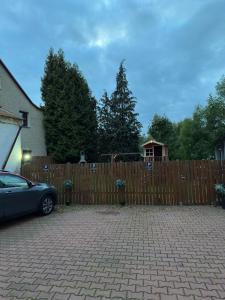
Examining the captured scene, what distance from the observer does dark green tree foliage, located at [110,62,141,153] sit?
25.6 meters

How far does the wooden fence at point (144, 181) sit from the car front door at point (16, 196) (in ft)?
9.63

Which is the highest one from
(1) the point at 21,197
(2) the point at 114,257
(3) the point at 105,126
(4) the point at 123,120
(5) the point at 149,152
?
(4) the point at 123,120

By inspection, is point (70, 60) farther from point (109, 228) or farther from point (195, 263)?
point (195, 263)

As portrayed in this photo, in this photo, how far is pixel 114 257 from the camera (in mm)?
4781

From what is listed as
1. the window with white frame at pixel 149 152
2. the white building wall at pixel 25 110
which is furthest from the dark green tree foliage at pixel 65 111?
the window with white frame at pixel 149 152

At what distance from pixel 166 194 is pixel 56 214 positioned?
4178 mm

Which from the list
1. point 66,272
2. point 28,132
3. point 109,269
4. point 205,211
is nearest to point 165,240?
point 109,269

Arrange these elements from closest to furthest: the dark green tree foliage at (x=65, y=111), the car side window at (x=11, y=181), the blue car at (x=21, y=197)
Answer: the blue car at (x=21, y=197), the car side window at (x=11, y=181), the dark green tree foliage at (x=65, y=111)

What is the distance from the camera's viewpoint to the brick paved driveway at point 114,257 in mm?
3537

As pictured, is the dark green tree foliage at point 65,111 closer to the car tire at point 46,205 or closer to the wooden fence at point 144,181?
the wooden fence at point 144,181

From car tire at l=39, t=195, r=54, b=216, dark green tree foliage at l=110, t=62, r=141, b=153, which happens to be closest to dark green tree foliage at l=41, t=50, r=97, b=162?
dark green tree foliage at l=110, t=62, r=141, b=153

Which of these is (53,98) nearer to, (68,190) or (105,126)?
(105,126)

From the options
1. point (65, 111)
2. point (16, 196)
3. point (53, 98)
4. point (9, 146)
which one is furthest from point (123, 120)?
point (16, 196)

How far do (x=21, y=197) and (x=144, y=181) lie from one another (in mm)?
4719
